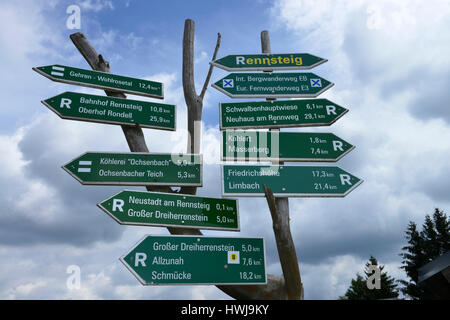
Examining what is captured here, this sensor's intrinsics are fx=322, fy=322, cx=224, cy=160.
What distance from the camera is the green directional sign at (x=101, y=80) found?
6.16 meters

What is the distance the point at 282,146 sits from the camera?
5.57 metres

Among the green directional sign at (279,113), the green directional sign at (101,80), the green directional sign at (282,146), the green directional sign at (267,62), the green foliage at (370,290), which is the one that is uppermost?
the green directional sign at (267,62)

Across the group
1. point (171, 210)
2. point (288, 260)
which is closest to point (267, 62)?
point (171, 210)

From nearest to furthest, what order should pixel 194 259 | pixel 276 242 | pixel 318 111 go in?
pixel 194 259
pixel 276 242
pixel 318 111

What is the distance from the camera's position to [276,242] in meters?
4.95

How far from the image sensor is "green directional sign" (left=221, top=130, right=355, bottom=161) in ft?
17.7

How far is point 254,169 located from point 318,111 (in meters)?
1.77

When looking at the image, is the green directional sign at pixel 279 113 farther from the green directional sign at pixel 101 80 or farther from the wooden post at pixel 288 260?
the green directional sign at pixel 101 80

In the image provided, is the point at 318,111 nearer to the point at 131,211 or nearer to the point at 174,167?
the point at 174,167

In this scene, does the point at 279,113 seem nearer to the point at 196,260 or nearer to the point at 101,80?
the point at 196,260

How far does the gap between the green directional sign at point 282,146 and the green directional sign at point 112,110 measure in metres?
1.57

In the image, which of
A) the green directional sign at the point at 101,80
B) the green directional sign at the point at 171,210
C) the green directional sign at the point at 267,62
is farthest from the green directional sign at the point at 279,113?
the green directional sign at the point at 101,80

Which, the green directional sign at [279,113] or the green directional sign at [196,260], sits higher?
the green directional sign at [279,113]
